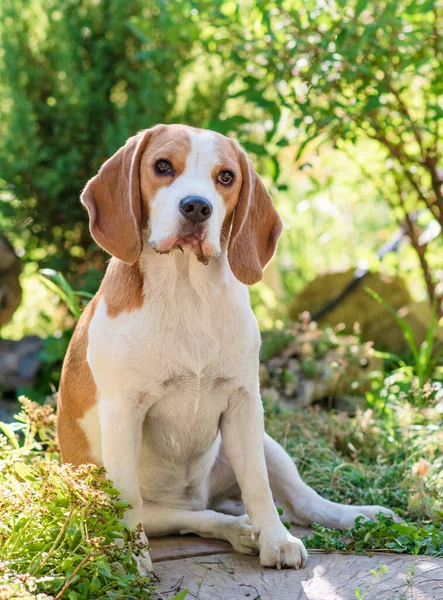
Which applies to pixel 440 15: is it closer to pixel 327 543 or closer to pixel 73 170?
pixel 73 170

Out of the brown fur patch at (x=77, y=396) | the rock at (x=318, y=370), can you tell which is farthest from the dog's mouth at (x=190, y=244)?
the rock at (x=318, y=370)

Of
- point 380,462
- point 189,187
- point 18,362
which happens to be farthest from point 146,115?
point 189,187

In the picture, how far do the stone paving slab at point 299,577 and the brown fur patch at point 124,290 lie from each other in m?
0.94

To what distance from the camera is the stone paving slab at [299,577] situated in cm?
280

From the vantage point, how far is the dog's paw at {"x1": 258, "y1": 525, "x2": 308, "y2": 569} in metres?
3.04

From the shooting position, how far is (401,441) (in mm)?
4445

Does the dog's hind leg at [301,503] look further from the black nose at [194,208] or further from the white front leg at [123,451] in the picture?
the black nose at [194,208]

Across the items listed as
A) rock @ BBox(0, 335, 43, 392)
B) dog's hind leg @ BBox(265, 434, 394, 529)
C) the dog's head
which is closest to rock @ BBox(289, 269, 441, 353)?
rock @ BBox(0, 335, 43, 392)

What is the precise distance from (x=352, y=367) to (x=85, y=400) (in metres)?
2.57

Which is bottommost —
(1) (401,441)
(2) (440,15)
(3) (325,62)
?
(1) (401,441)

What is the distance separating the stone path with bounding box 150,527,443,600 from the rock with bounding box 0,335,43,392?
306cm

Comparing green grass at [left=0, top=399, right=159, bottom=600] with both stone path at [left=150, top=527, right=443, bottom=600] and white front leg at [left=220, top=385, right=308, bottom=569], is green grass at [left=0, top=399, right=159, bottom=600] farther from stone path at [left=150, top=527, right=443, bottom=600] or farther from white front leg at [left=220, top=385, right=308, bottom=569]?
white front leg at [left=220, top=385, right=308, bottom=569]

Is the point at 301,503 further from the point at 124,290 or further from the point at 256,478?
the point at 124,290

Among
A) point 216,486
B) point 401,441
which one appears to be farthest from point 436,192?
point 216,486
